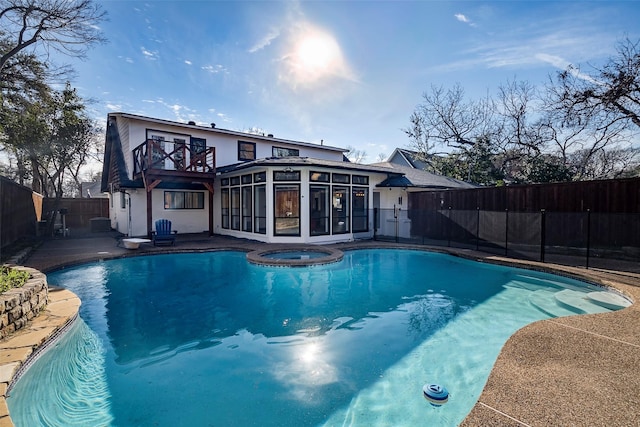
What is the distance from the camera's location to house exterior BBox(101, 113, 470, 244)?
1151cm

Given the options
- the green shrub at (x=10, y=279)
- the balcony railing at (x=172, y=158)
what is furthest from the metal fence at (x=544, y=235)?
the green shrub at (x=10, y=279)

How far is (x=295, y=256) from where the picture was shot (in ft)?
33.3

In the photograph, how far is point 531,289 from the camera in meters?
6.99

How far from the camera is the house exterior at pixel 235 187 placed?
11.5 metres

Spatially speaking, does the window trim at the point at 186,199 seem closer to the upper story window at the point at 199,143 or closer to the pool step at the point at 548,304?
the upper story window at the point at 199,143

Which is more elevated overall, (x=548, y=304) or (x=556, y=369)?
(x=556, y=369)

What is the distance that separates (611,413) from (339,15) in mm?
10383

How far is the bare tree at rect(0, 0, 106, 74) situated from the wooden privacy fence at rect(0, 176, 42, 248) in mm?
3839

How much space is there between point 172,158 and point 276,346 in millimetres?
10136

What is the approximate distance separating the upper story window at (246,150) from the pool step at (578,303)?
44.2ft

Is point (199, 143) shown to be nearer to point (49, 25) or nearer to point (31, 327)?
point (49, 25)

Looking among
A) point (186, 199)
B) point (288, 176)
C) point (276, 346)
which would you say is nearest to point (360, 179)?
point (288, 176)

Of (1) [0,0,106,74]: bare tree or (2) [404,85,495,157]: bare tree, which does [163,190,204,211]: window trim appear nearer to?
(1) [0,0,106,74]: bare tree

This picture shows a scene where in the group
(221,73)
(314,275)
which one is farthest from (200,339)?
(221,73)
